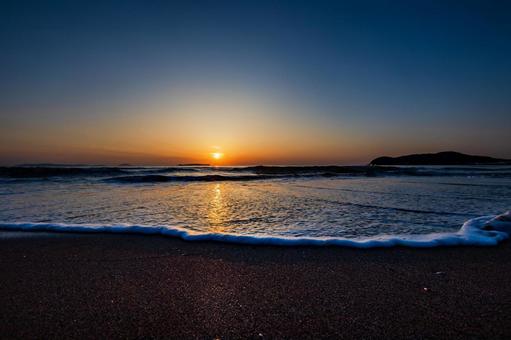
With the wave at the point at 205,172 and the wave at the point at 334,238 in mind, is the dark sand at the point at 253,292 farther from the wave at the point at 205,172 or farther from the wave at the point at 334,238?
the wave at the point at 205,172

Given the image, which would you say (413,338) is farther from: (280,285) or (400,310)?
(280,285)

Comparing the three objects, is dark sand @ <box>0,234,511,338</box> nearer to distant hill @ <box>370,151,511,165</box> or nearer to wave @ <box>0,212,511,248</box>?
wave @ <box>0,212,511,248</box>

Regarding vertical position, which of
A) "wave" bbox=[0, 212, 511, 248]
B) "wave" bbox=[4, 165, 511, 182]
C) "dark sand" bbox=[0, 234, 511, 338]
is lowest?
"dark sand" bbox=[0, 234, 511, 338]

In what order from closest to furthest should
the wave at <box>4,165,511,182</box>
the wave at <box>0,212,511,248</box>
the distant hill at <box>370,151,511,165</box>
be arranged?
the wave at <box>0,212,511,248</box>
the wave at <box>4,165,511,182</box>
the distant hill at <box>370,151,511,165</box>

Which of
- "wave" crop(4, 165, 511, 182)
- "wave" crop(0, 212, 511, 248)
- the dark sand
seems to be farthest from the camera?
"wave" crop(4, 165, 511, 182)

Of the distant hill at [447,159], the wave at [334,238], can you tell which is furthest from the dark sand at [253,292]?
the distant hill at [447,159]

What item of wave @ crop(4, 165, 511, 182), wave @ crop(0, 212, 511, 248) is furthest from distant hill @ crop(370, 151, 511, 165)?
wave @ crop(0, 212, 511, 248)

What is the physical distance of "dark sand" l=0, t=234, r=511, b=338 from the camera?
75.2 inches

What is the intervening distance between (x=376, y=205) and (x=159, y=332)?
617 centimetres

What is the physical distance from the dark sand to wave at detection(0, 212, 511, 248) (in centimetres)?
18

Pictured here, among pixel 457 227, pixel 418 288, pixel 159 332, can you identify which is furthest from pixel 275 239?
pixel 457 227

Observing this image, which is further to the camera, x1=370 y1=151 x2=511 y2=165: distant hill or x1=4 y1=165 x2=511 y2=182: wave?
x1=370 y1=151 x2=511 y2=165: distant hill

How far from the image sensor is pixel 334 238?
3936 mm

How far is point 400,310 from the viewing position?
2.11 meters
